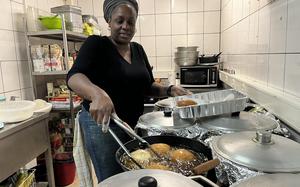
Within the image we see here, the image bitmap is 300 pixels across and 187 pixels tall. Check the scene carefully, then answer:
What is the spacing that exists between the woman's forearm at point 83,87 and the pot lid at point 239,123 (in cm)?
42

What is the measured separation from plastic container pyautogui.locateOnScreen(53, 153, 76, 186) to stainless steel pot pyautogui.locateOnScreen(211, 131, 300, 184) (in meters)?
1.78

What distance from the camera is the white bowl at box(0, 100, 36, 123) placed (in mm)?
1371

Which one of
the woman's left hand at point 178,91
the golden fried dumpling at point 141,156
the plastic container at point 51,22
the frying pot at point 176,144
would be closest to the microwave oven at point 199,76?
the woman's left hand at point 178,91

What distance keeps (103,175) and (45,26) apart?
1.55 meters

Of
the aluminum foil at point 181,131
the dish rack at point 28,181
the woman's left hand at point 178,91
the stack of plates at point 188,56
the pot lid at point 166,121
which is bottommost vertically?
the dish rack at point 28,181

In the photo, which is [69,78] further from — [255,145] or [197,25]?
[197,25]

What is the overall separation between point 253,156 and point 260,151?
0.04 metres

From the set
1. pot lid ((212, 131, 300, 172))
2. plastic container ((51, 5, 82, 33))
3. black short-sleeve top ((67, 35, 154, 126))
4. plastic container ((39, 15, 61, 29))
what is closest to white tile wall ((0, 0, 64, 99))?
plastic container ((39, 15, 61, 29))

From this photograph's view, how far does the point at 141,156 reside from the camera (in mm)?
733

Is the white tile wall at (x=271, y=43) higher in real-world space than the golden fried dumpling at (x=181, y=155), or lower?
higher

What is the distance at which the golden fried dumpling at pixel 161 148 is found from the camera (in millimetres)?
760

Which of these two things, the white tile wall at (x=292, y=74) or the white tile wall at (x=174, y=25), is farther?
the white tile wall at (x=174, y=25)

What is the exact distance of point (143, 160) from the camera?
2.36ft

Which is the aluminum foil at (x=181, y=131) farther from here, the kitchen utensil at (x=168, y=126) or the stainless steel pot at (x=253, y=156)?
the stainless steel pot at (x=253, y=156)
